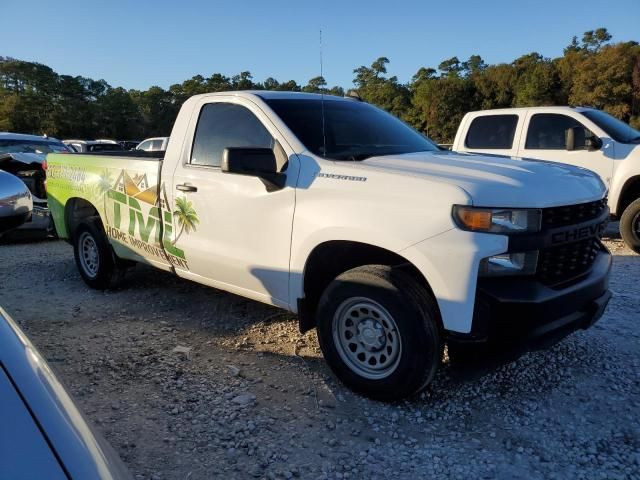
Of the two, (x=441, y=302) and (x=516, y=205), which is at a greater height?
(x=516, y=205)

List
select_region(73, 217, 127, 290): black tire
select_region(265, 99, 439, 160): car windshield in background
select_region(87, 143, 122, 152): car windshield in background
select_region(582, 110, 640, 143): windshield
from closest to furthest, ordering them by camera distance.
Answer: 1. select_region(265, 99, 439, 160): car windshield in background
2. select_region(73, 217, 127, 290): black tire
3. select_region(582, 110, 640, 143): windshield
4. select_region(87, 143, 122, 152): car windshield in background

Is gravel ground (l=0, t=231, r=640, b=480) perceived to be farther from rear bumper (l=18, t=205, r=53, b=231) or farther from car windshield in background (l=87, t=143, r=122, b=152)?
car windshield in background (l=87, t=143, r=122, b=152)

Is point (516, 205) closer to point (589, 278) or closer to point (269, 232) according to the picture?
point (589, 278)

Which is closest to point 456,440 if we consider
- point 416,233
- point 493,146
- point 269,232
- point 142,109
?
point 416,233

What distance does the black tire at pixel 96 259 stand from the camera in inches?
212

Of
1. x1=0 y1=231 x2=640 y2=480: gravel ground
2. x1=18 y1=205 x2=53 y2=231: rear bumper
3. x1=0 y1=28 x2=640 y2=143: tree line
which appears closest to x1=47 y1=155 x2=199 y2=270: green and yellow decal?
x1=0 y1=231 x2=640 y2=480: gravel ground

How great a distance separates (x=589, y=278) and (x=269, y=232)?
79.5 inches

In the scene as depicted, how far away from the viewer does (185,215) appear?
4.16 metres

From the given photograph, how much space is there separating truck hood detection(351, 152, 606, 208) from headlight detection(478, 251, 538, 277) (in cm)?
26

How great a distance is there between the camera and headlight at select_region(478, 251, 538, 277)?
268cm

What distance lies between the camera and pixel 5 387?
4.27 ft

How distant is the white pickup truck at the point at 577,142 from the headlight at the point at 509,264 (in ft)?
17.5

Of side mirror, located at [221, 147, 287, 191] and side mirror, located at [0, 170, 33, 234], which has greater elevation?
side mirror, located at [221, 147, 287, 191]

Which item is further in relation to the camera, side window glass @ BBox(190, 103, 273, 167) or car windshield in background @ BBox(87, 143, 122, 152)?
car windshield in background @ BBox(87, 143, 122, 152)
